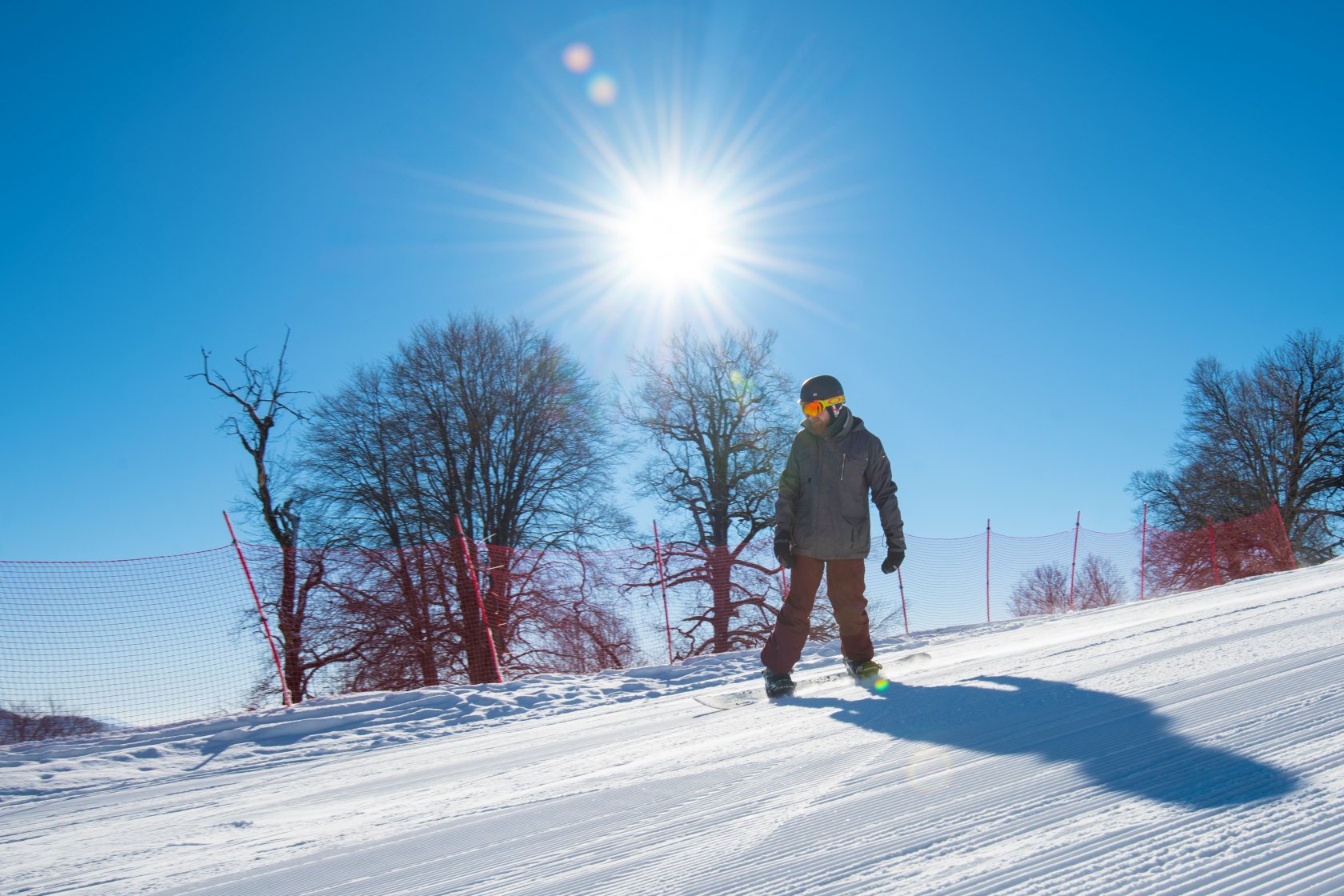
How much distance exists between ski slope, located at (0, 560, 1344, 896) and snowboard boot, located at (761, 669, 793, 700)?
25 cm

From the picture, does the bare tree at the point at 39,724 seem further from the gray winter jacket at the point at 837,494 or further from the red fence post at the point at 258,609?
the gray winter jacket at the point at 837,494

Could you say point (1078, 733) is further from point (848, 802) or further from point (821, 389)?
point (821, 389)

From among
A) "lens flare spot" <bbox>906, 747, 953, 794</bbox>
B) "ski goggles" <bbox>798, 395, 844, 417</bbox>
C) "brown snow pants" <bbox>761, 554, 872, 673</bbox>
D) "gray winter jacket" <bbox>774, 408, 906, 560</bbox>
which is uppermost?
"ski goggles" <bbox>798, 395, 844, 417</bbox>

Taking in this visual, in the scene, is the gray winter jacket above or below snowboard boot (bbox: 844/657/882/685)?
above

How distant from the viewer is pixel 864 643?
13.1 ft

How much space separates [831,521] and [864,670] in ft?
2.66

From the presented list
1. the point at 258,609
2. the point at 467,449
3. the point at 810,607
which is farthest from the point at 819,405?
the point at 467,449

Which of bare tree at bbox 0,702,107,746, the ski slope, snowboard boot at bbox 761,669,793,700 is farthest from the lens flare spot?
bare tree at bbox 0,702,107,746

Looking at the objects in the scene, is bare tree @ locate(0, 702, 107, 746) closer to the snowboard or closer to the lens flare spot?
the snowboard

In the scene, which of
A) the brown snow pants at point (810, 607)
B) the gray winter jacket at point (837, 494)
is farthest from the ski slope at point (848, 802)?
the gray winter jacket at point (837, 494)

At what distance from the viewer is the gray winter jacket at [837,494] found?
3.91m

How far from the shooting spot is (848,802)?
1.53 m

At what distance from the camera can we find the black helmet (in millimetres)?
3969

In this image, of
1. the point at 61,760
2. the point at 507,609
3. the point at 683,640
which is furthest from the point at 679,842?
the point at 683,640
